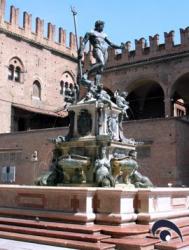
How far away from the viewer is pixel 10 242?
593 cm

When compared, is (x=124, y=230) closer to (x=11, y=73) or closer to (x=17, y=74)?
(x=11, y=73)

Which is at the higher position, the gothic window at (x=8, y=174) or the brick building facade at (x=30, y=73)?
the brick building facade at (x=30, y=73)

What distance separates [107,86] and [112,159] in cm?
2093

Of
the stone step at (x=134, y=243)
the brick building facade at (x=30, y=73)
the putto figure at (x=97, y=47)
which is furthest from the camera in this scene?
the brick building facade at (x=30, y=73)

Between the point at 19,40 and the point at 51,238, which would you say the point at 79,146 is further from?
the point at 19,40

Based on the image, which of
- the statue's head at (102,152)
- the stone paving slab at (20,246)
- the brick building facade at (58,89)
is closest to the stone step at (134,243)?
the stone paving slab at (20,246)

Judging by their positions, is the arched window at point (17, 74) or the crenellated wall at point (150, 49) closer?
the crenellated wall at point (150, 49)

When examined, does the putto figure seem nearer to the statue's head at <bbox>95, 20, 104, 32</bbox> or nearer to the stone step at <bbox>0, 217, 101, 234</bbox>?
the statue's head at <bbox>95, 20, 104, 32</bbox>

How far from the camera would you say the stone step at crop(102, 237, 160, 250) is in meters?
5.20

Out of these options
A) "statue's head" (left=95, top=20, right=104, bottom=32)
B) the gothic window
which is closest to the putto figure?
"statue's head" (left=95, top=20, right=104, bottom=32)

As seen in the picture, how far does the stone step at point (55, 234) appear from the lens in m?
5.51

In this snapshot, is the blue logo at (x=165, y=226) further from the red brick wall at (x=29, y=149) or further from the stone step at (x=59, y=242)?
the red brick wall at (x=29, y=149)

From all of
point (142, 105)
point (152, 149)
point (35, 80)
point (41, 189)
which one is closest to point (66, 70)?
point (35, 80)

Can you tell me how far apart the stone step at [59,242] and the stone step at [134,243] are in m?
0.09
